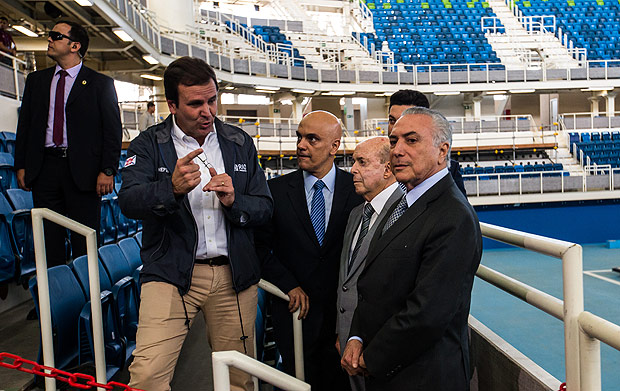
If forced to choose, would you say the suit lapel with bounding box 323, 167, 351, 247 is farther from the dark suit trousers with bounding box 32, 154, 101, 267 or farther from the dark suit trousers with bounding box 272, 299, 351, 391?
the dark suit trousers with bounding box 32, 154, 101, 267

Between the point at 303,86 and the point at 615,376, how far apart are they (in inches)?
681

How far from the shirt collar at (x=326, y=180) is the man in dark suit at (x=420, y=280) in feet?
2.10

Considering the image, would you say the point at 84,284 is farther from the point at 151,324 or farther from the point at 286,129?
the point at 286,129

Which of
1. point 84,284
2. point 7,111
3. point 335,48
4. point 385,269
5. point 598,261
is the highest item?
point 335,48

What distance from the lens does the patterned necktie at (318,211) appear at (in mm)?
2539

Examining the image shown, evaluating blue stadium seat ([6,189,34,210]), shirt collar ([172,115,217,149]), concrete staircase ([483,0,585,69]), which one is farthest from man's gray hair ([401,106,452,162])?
concrete staircase ([483,0,585,69])

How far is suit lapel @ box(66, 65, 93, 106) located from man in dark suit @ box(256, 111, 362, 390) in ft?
3.54

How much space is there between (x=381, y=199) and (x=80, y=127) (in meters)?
1.50

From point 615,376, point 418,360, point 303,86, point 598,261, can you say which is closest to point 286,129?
point 303,86

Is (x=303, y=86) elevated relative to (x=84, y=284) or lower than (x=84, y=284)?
elevated

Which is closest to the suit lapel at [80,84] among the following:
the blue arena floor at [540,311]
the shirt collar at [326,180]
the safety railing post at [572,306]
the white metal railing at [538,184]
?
the shirt collar at [326,180]

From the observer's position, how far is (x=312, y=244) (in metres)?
2.51

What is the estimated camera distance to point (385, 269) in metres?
1.83

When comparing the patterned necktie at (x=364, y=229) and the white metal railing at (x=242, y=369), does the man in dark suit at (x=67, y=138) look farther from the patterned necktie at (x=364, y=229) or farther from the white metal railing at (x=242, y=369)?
the white metal railing at (x=242, y=369)
